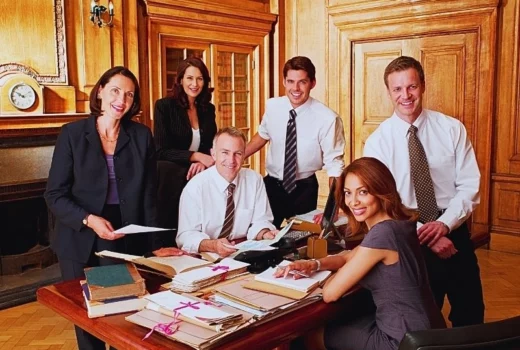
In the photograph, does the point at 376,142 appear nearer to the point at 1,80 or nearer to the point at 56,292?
the point at 56,292

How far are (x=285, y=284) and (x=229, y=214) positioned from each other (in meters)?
0.91

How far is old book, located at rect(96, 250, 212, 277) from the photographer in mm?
2008

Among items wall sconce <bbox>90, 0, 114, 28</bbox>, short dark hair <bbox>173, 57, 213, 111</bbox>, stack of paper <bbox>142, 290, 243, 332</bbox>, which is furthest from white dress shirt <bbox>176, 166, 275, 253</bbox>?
wall sconce <bbox>90, 0, 114, 28</bbox>

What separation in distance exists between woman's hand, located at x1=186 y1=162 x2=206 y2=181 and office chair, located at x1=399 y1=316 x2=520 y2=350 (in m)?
2.20

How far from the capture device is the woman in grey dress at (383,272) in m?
1.90

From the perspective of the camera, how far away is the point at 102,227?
2.29 meters

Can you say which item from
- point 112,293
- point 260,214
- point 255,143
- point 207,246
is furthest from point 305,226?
point 255,143

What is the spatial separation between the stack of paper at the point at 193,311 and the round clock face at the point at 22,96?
310 centimetres


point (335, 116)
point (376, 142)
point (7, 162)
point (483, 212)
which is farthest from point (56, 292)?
point (483, 212)

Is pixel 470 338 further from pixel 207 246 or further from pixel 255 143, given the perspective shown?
pixel 255 143

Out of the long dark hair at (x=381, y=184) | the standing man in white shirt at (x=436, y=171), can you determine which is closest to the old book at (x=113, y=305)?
the long dark hair at (x=381, y=184)

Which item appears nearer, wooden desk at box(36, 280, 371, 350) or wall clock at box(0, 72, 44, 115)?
wooden desk at box(36, 280, 371, 350)

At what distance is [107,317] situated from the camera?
1703 millimetres

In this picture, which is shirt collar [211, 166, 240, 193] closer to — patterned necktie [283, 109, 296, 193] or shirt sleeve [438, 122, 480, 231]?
patterned necktie [283, 109, 296, 193]
